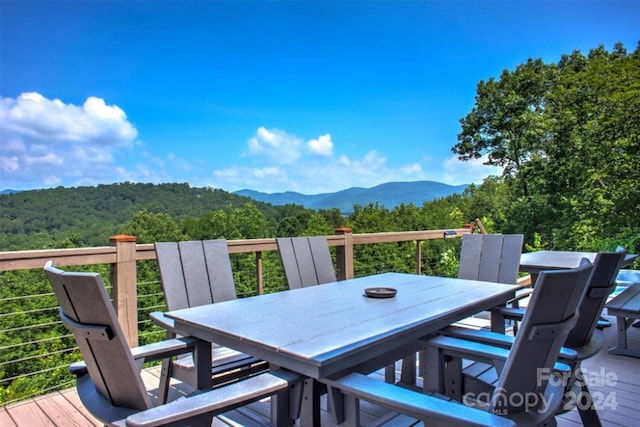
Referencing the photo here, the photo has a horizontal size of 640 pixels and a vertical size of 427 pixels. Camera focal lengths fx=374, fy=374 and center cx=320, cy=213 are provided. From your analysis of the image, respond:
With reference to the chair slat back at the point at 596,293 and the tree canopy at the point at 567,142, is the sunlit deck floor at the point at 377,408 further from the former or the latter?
the tree canopy at the point at 567,142

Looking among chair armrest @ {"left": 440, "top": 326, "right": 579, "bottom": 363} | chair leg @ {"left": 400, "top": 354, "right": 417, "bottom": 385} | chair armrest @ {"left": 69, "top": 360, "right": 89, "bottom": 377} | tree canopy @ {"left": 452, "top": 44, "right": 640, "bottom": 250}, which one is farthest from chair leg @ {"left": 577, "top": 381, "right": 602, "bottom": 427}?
tree canopy @ {"left": 452, "top": 44, "right": 640, "bottom": 250}

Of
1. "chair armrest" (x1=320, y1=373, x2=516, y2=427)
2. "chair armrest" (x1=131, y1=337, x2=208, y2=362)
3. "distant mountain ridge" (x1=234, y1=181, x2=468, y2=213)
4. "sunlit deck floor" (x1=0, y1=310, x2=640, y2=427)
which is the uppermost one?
"distant mountain ridge" (x1=234, y1=181, x2=468, y2=213)

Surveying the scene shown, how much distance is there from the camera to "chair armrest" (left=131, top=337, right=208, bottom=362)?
1677mm

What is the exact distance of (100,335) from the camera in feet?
4.23

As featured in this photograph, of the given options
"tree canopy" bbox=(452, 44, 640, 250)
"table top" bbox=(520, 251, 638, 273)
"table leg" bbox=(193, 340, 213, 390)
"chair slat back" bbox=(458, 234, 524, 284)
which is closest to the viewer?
"table leg" bbox=(193, 340, 213, 390)

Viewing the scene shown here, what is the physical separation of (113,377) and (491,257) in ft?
10.3

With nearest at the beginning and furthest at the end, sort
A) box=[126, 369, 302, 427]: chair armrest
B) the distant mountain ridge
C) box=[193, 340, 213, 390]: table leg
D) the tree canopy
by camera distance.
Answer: box=[126, 369, 302, 427]: chair armrest → box=[193, 340, 213, 390]: table leg → the tree canopy → the distant mountain ridge

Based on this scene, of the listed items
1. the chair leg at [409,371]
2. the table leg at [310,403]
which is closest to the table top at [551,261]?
the chair leg at [409,371]

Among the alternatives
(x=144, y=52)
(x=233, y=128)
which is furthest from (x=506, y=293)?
(x=233, y=128)

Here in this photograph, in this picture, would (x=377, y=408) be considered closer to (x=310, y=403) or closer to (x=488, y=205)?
(x=310, y=403)

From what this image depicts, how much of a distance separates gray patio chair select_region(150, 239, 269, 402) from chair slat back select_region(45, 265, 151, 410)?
0.54m

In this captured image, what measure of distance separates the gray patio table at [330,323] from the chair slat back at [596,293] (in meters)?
0.45

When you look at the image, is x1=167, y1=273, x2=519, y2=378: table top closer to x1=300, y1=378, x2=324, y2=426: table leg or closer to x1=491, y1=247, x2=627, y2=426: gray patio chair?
x1=300, y1=378, x2=324, y2=426: table leg

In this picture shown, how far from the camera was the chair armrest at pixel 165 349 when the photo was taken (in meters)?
1.68
